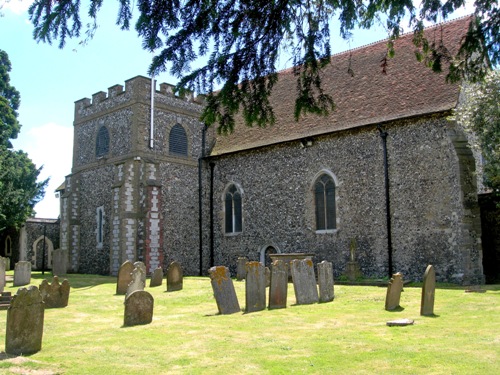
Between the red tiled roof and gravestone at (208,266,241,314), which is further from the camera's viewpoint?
the red tiled roof

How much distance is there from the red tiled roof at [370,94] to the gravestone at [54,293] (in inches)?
270

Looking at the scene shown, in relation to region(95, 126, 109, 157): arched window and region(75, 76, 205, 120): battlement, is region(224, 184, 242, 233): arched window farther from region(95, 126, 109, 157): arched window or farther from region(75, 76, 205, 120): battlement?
region(95, 126, 109, 157): arched window

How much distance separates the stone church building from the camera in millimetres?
16062

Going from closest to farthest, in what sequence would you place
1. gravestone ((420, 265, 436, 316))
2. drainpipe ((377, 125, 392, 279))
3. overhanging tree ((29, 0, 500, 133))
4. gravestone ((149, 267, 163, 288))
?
overhanging tree ((29, 0, 500, 133)) → gravestone ((420, 265, 436, 316)) → gravestone ((149, 267, 163, 288)) → drainpipe ((377, 125, 392, 279))

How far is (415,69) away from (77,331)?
14.8 m

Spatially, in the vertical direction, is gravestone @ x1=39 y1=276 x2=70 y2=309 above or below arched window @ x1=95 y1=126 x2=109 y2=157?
below

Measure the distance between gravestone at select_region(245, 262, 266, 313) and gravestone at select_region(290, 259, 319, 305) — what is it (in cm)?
110

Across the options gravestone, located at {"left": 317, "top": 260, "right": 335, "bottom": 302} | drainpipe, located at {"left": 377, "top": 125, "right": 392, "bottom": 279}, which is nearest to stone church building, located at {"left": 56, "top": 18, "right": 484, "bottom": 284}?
drainpipe, located at {"left": 377, "top": 125, "right": 392, "bottom": 279}

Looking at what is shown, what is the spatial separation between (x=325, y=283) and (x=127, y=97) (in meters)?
13.6

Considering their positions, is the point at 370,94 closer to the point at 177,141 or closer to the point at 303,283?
the point at 177,141

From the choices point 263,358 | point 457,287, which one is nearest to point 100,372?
point 263,358

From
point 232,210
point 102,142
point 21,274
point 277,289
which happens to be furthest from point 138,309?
point 102,142

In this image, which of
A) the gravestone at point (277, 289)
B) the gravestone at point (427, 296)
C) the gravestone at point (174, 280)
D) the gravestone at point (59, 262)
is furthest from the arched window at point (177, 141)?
the gravestone at point (427, 296)

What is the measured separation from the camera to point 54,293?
1184cm
